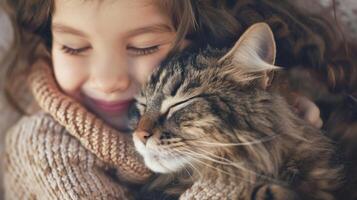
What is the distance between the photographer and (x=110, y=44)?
874mm

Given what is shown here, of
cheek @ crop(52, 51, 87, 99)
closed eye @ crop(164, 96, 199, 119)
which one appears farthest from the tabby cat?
cheek @ crop(52, 51, 87, 99)

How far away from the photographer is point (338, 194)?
0.86 metres

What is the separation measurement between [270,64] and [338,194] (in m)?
A: 0.26

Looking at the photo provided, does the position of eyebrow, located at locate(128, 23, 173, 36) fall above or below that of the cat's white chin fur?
above

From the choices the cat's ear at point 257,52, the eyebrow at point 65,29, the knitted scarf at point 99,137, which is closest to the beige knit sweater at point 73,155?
the knitted scarf at point 99,137

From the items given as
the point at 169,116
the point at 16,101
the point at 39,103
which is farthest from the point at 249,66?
the point at 16,101

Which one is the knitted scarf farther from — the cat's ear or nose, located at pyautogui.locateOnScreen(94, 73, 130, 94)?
the cat's ear

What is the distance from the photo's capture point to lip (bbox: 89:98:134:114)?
93 centimetres

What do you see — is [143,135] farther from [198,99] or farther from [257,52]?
[257,52]

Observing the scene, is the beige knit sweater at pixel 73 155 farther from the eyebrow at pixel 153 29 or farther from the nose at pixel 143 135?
the eyebrow at pixel 153 29

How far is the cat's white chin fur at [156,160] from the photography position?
85 centimetres

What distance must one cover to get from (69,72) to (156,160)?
232 mm

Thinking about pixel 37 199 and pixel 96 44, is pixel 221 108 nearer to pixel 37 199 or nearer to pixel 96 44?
pixel 96 44

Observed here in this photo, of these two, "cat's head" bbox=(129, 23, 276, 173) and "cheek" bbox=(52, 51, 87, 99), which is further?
"cheek" bbox=(52, 51, 87, 99)
